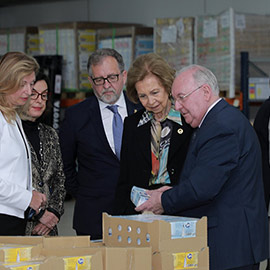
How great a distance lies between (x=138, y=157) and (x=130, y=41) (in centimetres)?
513

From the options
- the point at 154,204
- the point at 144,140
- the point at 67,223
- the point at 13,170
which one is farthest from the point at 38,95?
the point at 67,223

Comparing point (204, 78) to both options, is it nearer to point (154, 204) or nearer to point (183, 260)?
point (154, 204)

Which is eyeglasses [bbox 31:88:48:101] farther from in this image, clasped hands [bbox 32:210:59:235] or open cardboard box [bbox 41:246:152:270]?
open cardboard box [bbox 41:246:152:270]

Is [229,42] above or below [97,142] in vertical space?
above

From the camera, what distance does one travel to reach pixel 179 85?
3.18 m

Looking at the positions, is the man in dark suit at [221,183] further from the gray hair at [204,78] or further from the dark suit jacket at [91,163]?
the dark suit jacket at [91,163]

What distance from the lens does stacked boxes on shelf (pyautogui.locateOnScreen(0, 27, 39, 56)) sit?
→ 991 cm

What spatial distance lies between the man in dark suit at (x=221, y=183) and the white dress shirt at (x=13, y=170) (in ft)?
2.64

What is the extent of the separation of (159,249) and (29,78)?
1404mm

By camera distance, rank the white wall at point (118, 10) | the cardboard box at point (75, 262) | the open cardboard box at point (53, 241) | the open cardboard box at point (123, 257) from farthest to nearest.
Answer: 1. the white wall at point (118, 10)
2. the open cardboard box at point (53, 241)
3. the open cardboard box at point (123, 257)
4. the cardboard box at point (75, 262)

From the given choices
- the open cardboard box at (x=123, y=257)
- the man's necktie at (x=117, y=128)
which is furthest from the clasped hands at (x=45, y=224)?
the open cardboard box at (x=123, y=257)

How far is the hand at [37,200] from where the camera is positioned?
11.8 ft

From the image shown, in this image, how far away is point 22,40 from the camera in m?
9.91

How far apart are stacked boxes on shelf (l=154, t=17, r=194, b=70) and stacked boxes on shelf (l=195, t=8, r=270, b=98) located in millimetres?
98
